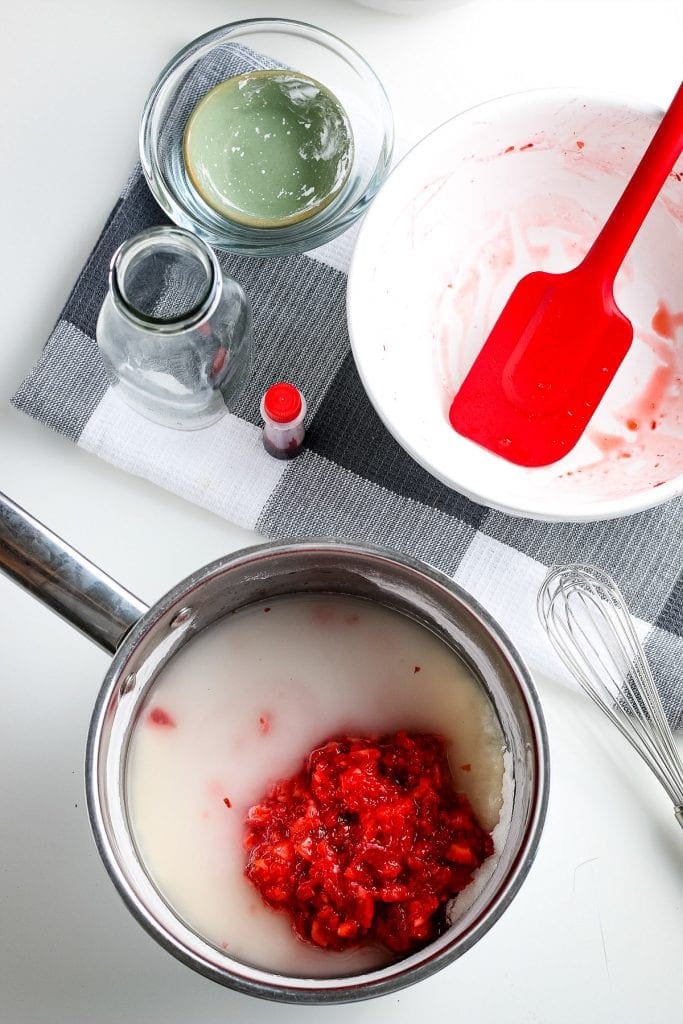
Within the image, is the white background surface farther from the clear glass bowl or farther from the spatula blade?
the spatula blade

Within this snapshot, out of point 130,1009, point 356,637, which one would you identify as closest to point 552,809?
point 356,637

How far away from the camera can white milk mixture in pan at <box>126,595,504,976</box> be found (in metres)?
0.77

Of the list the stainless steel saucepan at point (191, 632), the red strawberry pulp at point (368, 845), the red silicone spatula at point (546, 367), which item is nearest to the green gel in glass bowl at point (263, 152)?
the red silicone spatula at point (546, 367)

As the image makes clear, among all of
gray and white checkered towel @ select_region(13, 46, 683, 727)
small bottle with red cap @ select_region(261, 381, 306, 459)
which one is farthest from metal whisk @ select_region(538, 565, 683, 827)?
small bottle with red cap @ select_region(261, 381, 306, 459)

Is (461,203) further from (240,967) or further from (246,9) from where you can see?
(240,967)

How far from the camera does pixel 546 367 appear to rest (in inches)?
37.7

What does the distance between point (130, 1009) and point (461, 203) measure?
0.85m

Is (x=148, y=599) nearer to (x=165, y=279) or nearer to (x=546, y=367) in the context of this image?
(x=165, y=279)

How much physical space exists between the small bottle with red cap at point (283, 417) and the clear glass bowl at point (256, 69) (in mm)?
177

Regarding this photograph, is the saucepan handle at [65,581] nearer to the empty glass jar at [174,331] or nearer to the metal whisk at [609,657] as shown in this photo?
the empty glass jar at [174,331]

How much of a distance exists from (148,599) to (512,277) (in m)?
0.50

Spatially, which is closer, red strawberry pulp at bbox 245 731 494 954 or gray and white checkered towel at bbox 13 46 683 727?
red strawberry pulp at bbox 245 731 494 954

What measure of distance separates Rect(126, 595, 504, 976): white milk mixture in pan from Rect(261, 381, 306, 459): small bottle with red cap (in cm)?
17

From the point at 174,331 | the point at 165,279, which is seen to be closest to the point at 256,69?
the point at 165,279
